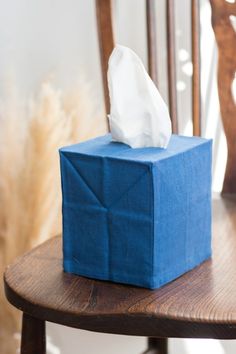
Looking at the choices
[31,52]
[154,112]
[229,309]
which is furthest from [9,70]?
[229,309]

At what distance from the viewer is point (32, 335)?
2.90 ft

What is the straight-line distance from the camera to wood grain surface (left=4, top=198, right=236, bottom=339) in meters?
0.75

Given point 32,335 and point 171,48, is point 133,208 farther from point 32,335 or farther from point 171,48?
point 171,48

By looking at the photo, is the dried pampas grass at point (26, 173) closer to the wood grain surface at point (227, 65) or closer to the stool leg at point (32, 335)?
the wood grain surface at point (227, 65)

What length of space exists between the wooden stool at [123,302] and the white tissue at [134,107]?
0.15 metres

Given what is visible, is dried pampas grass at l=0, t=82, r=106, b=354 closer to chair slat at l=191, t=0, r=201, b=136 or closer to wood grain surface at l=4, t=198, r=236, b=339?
chair slat at l=191, t=0, r=201, b=136

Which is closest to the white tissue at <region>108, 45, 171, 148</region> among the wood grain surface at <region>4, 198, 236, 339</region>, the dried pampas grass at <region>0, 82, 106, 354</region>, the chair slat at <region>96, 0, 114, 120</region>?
the wood grain surface at <region>4, 198, 236, 339</region>

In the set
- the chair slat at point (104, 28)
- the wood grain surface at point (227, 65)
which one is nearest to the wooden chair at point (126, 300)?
the wood grain surface at point (227, 65)

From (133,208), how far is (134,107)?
0.12 meters

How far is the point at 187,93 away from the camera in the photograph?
170 centimetres

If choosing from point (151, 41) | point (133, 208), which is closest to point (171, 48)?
point (151, 41)

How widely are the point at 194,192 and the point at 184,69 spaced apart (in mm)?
877

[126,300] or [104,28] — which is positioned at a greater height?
[104,28]

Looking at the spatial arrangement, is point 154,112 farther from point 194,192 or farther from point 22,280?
point 22,280
